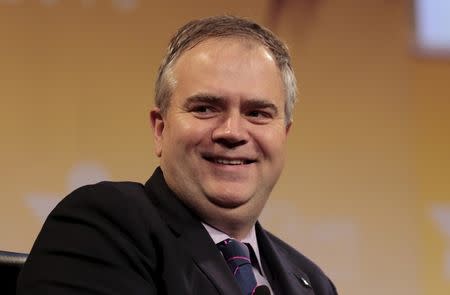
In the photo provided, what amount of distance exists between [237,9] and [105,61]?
1.70 feet

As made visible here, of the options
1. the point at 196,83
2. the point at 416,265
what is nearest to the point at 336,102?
the point at 416,265

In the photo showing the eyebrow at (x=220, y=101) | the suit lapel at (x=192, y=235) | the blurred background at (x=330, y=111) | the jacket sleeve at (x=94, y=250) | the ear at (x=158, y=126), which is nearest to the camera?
the jacket sleeve at (x=94, y=250)

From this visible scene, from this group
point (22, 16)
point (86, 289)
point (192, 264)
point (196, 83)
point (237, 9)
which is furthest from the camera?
point (237, 9)

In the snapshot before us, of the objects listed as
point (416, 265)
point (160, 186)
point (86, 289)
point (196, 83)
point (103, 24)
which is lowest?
point (416, 265)

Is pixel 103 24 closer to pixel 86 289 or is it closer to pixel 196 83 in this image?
pixel 196 83

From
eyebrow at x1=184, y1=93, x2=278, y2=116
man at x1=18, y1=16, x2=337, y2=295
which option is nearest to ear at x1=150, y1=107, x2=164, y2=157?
man at x1=18, y1=16, x2=337, y2=295

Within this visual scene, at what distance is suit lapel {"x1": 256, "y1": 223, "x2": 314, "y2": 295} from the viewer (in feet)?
5.62

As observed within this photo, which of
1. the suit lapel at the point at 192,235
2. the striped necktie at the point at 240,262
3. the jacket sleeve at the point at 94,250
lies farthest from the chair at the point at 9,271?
the striped necktie at the point at 240,262

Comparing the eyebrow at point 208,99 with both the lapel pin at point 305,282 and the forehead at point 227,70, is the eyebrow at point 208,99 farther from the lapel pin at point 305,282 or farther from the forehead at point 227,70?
the lapel pin at point 305,282

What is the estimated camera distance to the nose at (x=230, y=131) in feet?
5.13

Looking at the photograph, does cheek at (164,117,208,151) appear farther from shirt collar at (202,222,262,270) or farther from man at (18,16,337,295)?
shirt collar at (202,222,262,270)

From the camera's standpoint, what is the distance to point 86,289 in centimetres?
130

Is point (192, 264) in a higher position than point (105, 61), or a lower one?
lower

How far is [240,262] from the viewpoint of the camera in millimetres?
1552
